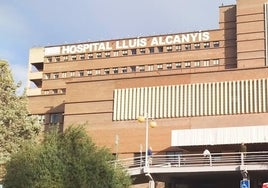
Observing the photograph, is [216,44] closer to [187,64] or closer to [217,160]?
[187,64]

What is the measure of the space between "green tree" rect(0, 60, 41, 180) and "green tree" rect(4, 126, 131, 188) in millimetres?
10111

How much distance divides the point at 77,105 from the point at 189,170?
19.6 m

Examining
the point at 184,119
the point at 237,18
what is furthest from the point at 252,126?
the point at 237,18

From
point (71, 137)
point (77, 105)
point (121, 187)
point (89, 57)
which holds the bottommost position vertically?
point (121, 187)

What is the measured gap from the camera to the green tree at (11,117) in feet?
150

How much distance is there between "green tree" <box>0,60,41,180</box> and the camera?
45.8m

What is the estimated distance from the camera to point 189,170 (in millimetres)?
42719

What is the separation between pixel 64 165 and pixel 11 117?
14.2 metres

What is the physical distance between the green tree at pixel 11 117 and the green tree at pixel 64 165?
1011cm

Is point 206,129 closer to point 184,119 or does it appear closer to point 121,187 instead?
point 184,119

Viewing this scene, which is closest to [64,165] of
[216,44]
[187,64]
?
[187,64]

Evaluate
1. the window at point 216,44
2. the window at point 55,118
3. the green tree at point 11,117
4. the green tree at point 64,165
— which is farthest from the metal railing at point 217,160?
the window at point 216,44

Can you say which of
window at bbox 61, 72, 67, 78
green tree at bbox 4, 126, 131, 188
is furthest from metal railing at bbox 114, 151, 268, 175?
window at bbox 61, 72, 67, 78

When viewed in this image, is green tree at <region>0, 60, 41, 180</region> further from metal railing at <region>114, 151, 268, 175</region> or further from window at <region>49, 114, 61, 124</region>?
window at <region>49, 114, 61, 124</region>
